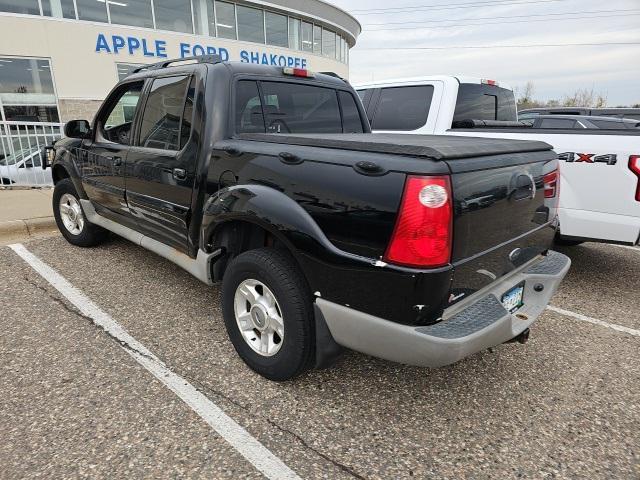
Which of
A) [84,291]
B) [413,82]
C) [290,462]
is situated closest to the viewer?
[290,462]

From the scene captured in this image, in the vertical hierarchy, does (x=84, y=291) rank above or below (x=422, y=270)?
below

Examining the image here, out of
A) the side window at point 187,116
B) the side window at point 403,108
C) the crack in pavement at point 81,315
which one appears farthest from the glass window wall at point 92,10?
the side window at point 187,116

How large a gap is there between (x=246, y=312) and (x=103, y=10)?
53.1ft

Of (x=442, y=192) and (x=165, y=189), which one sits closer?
(x=442, y=192)

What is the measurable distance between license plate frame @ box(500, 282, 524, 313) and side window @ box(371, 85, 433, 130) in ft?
10.2

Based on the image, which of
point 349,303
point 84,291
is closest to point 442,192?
point 349,303

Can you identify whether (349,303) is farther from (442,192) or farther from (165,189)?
(165,189)

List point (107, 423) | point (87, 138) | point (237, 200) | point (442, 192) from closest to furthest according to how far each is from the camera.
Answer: point (442, 192) < point (107, 423) < point (237, 200) < point (87, 138)

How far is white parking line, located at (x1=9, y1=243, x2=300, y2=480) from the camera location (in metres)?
1.96

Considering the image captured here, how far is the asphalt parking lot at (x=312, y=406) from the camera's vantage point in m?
1.97

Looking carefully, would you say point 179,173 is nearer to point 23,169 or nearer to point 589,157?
point 589,157

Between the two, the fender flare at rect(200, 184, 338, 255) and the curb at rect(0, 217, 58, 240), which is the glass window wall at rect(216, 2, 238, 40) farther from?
the fender flare at rect(200, 184, 338, 255)

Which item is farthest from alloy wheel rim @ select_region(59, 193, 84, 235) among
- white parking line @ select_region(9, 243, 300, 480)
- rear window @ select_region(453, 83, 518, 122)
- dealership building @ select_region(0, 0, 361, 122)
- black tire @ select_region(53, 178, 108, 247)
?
dealership building @ select_region(0, 0, 361, 122)

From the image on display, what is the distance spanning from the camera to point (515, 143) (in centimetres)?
253
